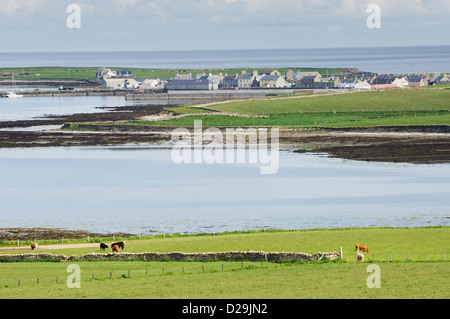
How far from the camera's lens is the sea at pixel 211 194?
4800 cm

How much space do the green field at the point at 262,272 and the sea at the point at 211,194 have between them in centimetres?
681

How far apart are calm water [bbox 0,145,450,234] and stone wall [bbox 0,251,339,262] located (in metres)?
10.5

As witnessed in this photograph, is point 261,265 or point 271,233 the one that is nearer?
point 261,265

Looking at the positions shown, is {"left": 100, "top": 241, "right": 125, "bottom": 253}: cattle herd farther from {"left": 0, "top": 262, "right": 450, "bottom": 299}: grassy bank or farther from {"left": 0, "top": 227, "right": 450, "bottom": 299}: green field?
{"left": 0, "top": 262, "right": 450, "bottom": 299}: grassy bank

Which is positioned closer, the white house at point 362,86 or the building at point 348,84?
the white house at point 362,86

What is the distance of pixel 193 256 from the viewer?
113 feet

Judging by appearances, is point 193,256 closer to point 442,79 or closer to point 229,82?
point 442,79

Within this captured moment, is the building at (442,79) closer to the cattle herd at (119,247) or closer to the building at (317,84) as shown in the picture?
the building at (317,84)

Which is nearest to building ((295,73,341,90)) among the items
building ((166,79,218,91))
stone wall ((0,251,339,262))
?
building ((166,79,218,91))

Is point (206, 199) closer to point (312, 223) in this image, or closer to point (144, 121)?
point (312, 223)

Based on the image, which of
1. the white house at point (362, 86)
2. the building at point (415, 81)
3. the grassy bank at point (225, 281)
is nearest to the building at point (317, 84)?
the white house at point (362, 86)

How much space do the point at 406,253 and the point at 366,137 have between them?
56651mm

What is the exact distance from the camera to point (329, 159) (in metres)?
75.6
